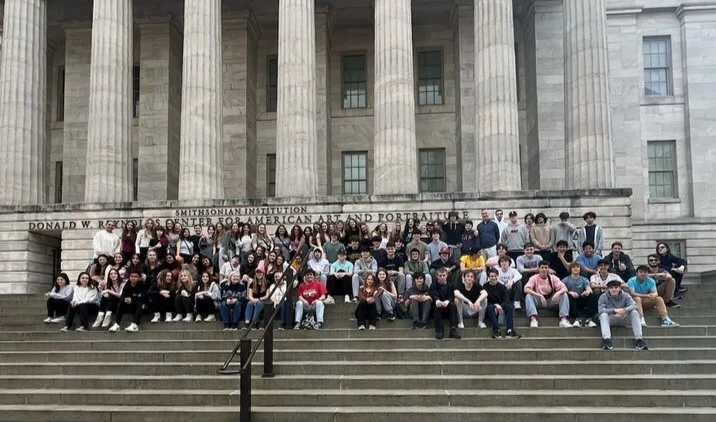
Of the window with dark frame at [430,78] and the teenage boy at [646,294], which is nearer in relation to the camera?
the teenage boy at [646,294]

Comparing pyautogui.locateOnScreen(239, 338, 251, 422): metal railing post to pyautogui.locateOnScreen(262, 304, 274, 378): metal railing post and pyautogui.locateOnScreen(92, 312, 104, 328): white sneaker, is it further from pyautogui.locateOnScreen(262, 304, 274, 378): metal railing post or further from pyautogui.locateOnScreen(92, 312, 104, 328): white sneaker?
pyautogui.locateOnScreen(92, 312, 104, 328): white sneaker

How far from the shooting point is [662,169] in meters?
31.8

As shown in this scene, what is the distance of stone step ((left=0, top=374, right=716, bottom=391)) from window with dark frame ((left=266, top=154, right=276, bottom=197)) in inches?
724

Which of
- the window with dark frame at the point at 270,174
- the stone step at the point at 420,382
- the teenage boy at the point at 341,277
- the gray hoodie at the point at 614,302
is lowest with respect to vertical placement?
the stone step at the point at 420,382

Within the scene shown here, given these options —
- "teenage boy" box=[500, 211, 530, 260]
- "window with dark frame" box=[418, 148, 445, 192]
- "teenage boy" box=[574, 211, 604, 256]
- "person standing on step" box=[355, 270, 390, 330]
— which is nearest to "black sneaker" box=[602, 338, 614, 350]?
"teenage boy" box=[574, 211, 604, 256]

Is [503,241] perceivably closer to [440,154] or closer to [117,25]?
[440,154]

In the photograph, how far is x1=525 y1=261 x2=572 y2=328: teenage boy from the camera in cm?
1383

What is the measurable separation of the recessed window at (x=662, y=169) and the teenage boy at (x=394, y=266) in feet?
64.4

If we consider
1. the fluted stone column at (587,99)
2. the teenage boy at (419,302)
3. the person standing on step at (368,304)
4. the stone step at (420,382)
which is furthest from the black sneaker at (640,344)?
the fluted stone column at (587,99)

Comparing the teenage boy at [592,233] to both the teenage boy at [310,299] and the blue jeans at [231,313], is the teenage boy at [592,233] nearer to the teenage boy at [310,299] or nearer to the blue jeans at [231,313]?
the teenage boy at [310,299]

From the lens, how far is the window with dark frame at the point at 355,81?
31359 millimetres

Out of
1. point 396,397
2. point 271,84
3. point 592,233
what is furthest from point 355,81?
point 396,397

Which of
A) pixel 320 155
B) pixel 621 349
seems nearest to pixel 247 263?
pixel 621 349

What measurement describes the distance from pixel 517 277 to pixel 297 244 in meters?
5.65
